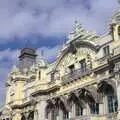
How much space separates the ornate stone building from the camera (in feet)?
108

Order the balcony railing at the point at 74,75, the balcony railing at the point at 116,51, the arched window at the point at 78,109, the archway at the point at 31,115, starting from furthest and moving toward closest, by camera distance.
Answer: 1. the archway at the point at 31,115
2. the balcony railing at the point at 74,75
3. the arched window at the point at 78,109
4. the balcony railing at the point at 116,51

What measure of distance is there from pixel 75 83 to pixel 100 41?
570 cm

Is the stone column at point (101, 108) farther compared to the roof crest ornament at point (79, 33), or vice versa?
the roof crest ornament at point (79, 33)

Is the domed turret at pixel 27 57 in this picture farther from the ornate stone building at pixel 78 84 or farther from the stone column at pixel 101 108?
the stone column at pixel 101 108

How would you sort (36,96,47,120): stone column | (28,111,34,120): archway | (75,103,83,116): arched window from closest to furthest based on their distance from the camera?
(75,103,83,116): arched window < (36,96,47,120): stone column < (28,111,34,120): archway

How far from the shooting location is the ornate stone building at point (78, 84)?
108 ft

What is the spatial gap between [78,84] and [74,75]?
5.14 feet

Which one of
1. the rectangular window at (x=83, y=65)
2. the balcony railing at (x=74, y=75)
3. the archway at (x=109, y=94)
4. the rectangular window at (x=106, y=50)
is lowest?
the archway at (x=109, y=94)

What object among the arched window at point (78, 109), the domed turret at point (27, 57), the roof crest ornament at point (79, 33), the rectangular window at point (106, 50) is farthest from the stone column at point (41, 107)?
the domed turret at point (27, 57)

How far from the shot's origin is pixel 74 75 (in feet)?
127

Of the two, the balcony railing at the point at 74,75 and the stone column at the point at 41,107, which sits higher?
the balcony railing at the point at 74,75

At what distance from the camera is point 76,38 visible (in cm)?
3975

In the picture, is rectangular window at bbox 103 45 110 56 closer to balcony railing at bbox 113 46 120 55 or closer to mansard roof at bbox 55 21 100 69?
mansard roof at bbox 55 21 100 69

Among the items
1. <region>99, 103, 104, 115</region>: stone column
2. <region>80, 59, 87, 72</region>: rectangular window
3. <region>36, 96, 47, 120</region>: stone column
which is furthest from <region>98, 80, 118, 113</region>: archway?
<region>36, 96, 47, 120</region>: stone column
